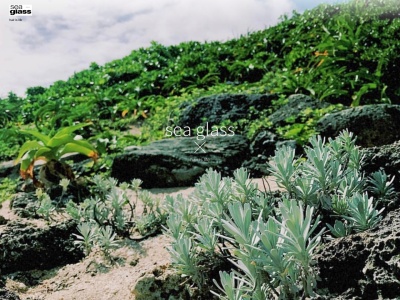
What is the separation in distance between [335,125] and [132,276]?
356cm

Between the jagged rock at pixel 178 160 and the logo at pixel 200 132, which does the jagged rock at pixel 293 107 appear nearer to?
the logo at pixel 200 132

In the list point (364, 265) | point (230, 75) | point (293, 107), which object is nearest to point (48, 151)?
→ point (293, 107)

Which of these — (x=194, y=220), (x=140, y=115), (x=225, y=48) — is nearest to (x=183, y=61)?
(x=225, y=48)

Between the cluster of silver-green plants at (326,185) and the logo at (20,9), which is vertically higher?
the logo at (20,9)

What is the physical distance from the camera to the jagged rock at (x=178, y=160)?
5680mm

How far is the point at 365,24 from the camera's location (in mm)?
9344

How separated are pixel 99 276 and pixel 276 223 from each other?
5.65 feet

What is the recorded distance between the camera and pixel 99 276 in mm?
3287

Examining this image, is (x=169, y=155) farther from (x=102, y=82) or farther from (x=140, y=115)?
(x=102, y=82)

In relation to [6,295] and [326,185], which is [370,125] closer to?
[326,185]

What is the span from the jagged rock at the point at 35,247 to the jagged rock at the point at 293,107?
11.7ft

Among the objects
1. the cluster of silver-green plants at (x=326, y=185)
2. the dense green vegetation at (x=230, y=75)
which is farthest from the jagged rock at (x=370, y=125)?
the cluster of silver-green plants at (x=326, y=185)

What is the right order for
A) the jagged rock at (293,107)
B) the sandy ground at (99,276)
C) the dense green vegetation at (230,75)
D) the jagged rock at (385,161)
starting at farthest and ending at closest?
the dense green vegetation at (230,75) < the jagged rock at (293,107) < the sandy ground at (99,276) < the jagged rock at (385,161)

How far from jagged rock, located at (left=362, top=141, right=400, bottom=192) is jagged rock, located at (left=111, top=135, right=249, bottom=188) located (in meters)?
3.06
